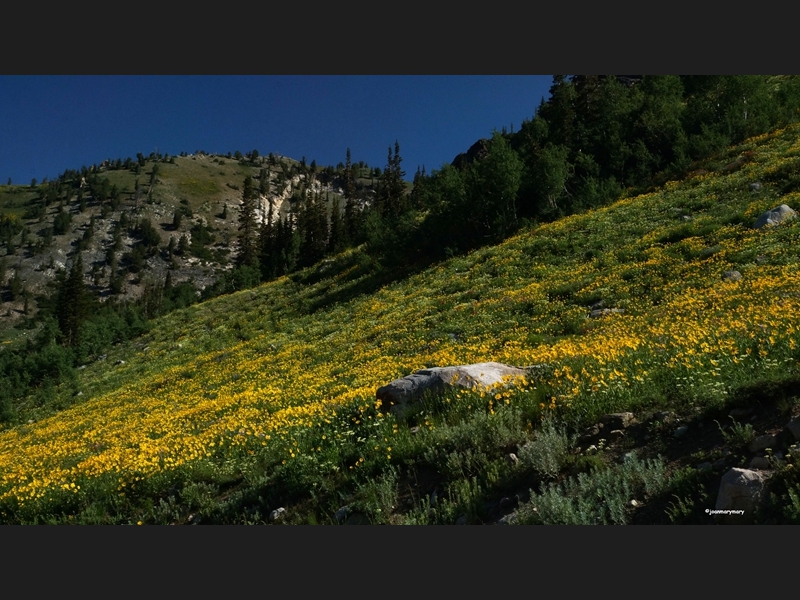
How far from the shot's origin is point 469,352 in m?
12.9

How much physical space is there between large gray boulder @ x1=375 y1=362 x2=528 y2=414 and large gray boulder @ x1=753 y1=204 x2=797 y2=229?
50.8 ft

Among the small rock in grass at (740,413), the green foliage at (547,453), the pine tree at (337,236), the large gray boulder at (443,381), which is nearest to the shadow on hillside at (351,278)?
the pine tree at (337,236)

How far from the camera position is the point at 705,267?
15.7 meters

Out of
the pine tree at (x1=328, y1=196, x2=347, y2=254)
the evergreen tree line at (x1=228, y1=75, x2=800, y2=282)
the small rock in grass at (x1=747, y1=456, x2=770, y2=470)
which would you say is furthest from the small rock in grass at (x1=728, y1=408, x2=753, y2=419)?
the pine tree at (x1=328, y1=196, x2=347, y2=254)

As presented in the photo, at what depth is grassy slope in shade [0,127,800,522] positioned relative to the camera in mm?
6973

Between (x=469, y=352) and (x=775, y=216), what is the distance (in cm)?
1390

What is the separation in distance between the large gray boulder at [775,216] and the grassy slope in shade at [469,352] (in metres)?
0.73

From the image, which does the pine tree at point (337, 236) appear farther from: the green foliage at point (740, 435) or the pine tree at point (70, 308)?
the green foliage at point (740, 435)

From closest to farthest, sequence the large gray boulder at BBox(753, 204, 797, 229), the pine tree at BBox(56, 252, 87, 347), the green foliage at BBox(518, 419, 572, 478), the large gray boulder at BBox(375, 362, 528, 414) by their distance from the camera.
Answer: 1. the green foliage at BBox(518, 419, 572, 478)
2. the large gray boulder at BBox(375, 362, 528, 414)
3. the large gray boulder at BBox(753, 204, 797, 229)
4. the pine tree at BBox(56, 252, 87, 347)

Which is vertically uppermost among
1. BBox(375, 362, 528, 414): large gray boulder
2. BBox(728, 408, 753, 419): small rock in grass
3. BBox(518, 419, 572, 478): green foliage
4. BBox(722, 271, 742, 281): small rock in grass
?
BBox(722, 271, 742, 281): small rock in grass

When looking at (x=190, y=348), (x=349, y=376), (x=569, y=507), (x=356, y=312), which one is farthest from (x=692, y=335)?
(x=190, y=348)

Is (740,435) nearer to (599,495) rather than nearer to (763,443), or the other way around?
(763,443)

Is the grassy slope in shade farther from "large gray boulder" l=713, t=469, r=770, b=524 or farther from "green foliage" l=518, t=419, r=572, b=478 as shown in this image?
"large gray boulder" l=713, t=469, r=770, b=524

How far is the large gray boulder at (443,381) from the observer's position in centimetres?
794
